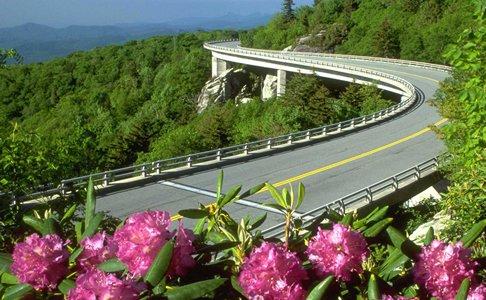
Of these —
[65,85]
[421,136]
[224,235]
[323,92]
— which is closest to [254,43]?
[65,85]

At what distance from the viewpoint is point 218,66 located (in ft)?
337

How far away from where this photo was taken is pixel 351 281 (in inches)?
96.3

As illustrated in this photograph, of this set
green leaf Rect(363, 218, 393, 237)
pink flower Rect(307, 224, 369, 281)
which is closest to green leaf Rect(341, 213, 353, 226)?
green leaf Rect(363, 218, 393, 237)

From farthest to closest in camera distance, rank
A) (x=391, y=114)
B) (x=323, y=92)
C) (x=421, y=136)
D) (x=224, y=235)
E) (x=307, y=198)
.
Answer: (x=323, y=92) < (x=391, y=114) < (x=421, y=136) < (x=307, y=198) < (x=224, y=235)

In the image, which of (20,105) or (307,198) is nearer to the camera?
(307,198)

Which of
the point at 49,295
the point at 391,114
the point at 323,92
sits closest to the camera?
the point at 49,295

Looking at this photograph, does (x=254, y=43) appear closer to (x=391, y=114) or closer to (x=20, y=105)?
(x=20, y=105)

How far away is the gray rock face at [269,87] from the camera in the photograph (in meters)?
85.5

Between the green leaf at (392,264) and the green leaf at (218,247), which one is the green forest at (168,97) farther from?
the green leaf at (392,264)

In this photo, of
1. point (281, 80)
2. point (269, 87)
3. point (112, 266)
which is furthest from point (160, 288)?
point (269, 87)

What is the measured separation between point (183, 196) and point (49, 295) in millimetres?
18567

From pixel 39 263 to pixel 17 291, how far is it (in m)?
0.14

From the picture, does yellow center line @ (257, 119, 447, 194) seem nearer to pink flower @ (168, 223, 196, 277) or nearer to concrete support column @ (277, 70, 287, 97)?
pink flower @ (168, 223, 196, 277)

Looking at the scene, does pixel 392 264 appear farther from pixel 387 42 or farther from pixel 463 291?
pixel 387 42
